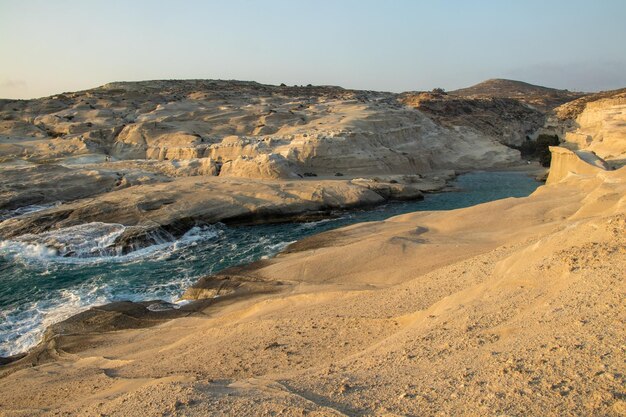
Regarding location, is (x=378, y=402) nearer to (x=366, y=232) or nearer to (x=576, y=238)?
(x=576, y=238)

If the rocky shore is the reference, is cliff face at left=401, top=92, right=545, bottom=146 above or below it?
above

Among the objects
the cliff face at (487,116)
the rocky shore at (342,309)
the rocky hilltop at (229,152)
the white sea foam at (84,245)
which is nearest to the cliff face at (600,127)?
the rocky hilltop at (229,152)

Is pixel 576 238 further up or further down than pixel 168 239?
further up

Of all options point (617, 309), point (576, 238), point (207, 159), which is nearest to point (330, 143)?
point (207, 159)

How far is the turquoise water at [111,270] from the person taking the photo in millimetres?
13996

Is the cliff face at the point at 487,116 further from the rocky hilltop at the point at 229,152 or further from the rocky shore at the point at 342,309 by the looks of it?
the rocky shore at the point at 342,309

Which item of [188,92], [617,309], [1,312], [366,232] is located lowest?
[1,312]

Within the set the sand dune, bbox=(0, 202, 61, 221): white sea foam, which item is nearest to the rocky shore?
the sand dune

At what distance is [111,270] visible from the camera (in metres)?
17.7

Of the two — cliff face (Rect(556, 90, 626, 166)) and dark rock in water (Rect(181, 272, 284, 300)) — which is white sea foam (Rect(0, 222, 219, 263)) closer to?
dark rock in water (Rect(181, 272, 284, 300))

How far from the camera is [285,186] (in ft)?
89.6

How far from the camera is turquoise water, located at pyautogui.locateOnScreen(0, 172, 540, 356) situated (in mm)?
13996

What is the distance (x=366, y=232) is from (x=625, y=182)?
28.6 feet

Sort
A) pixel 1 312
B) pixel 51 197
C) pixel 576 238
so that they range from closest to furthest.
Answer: pixel 576 238 < pixel 1 312 < pixel 51 197
